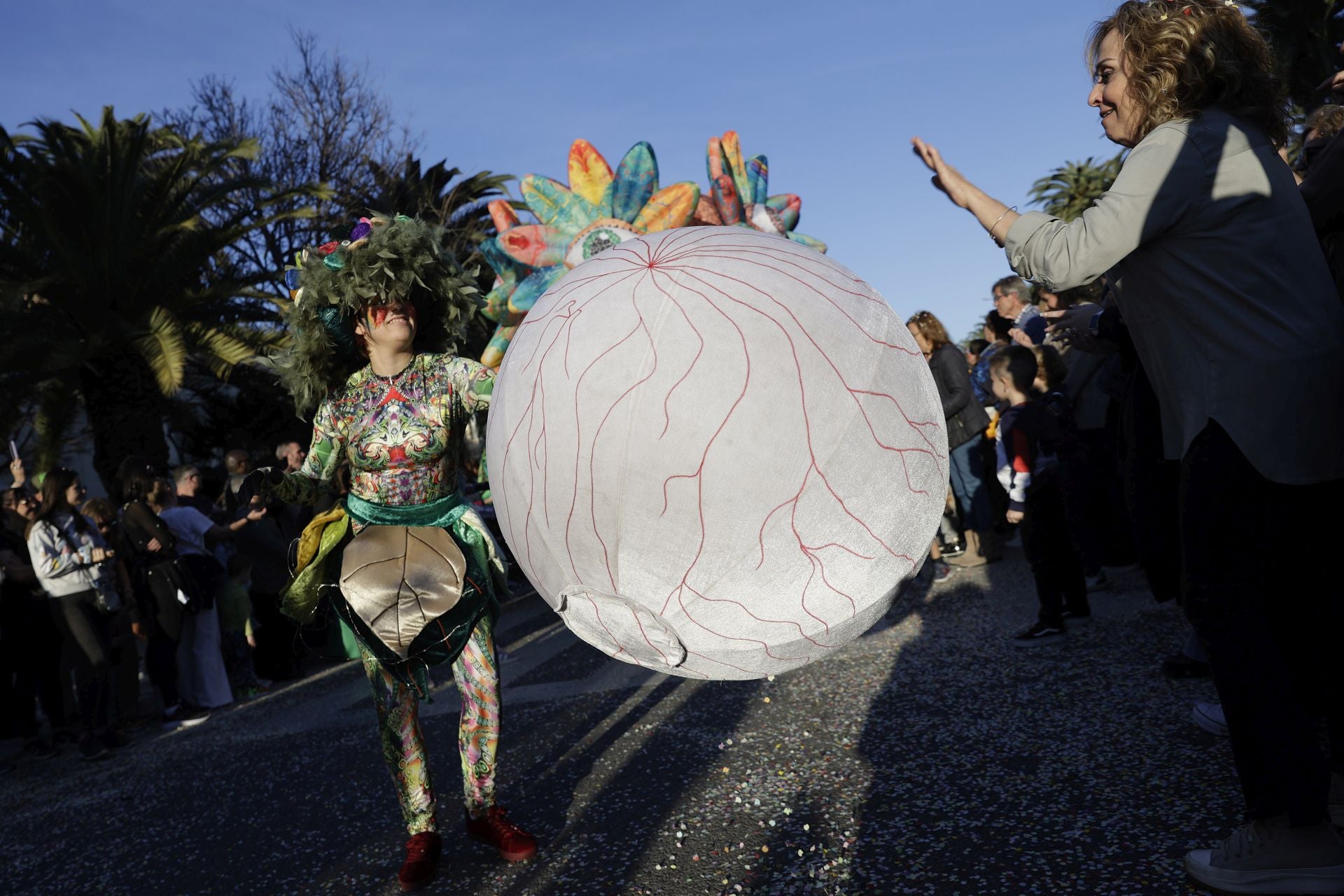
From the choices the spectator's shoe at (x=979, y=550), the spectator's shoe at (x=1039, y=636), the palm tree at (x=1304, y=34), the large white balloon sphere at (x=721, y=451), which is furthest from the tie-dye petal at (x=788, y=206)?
the palm tree at (x=1304, y=34)

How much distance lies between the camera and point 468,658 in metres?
3.13

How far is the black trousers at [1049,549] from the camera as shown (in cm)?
473

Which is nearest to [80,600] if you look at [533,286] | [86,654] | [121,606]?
[86,654]

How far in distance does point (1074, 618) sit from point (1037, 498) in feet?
2.59

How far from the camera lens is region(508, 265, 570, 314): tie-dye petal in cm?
329

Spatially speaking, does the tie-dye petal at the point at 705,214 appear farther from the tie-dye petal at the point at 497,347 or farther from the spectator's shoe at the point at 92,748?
the spectator's shoe at the point at 92,748

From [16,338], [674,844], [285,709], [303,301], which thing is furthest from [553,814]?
[16,338]

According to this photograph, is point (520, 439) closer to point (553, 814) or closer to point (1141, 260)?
point (1141, 260)

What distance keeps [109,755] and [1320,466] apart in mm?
5967

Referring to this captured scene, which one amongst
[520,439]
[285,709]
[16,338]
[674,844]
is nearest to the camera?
[520,439]

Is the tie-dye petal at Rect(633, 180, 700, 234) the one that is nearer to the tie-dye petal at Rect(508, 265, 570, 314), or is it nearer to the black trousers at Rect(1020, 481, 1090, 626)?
the tie-dye petal at Rect(508, 265, 570, 314)

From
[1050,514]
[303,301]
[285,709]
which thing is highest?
[303,301]

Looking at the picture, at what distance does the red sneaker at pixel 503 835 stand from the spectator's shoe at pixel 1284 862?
194 cm

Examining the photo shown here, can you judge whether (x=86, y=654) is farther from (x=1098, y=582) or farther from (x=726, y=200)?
(x=1098, y=582)
